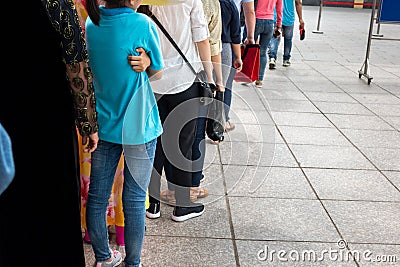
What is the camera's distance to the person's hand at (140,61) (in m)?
2.05

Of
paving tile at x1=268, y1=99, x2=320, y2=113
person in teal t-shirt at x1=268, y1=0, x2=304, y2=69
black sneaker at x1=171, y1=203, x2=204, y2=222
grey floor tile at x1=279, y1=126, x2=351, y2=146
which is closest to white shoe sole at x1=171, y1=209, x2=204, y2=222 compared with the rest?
black sneaker at x1=171, y1=203, x2=204, y2=222

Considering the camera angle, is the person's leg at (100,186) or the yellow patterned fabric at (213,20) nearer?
the person's leg at (100,186)

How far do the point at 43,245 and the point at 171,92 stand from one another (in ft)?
3.90

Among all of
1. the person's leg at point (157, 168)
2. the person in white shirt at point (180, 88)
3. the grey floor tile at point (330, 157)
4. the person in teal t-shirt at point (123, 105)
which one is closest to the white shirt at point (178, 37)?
the person in white shirt at point (180, 88)

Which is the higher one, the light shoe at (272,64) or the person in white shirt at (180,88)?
the person in white shirt at (180,88)

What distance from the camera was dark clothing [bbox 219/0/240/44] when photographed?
392 cm

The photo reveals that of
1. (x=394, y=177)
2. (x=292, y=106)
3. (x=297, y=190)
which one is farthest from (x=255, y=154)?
(x=292, y=106)

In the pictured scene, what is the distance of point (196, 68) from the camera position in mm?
2848

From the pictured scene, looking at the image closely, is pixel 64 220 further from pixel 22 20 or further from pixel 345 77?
pixel 345 77

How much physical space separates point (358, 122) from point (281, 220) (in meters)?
2.66

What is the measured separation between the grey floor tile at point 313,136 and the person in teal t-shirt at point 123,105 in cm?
262

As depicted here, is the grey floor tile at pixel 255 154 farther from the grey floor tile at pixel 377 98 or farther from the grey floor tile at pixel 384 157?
the grey floor tile at pixel 377 98

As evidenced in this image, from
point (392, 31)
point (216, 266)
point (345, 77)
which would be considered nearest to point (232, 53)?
point (216, 266)

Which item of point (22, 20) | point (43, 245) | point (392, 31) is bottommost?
point (392, 31)
